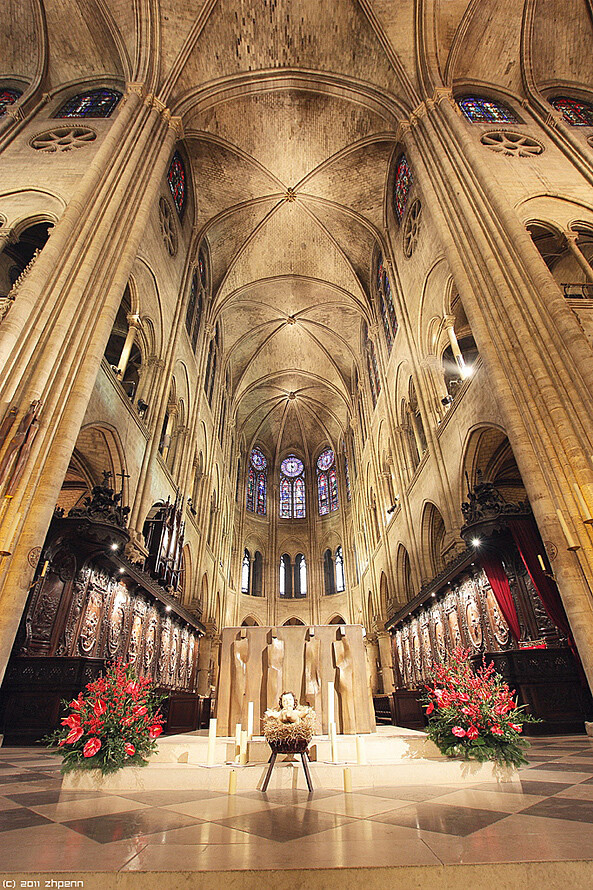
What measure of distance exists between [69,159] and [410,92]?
1098cm

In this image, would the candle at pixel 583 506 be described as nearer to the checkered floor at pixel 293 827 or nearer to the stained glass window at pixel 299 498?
the checkered floor at pixel 293 827

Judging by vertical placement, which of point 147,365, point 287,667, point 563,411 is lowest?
point 287,667

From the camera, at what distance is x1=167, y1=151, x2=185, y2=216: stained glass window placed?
1630cm

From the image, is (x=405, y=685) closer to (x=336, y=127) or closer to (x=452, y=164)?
(x=452, y=164)

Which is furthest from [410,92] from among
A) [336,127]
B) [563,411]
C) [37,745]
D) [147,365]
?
[37,745]

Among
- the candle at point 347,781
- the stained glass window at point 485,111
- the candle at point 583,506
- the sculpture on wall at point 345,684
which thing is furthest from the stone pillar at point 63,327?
the stained glass window at point 485,111

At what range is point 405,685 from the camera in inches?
639

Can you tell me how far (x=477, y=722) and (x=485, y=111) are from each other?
62.6ft

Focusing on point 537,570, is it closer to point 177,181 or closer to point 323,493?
point 177,181

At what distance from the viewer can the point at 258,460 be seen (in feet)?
110

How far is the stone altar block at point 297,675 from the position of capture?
5.71 m

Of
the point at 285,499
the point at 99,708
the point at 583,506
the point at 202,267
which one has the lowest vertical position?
the point at 99,708

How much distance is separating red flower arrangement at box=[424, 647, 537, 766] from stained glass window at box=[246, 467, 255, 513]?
88.8 feet

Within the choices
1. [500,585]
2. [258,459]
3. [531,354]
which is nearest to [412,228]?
[531,354]
